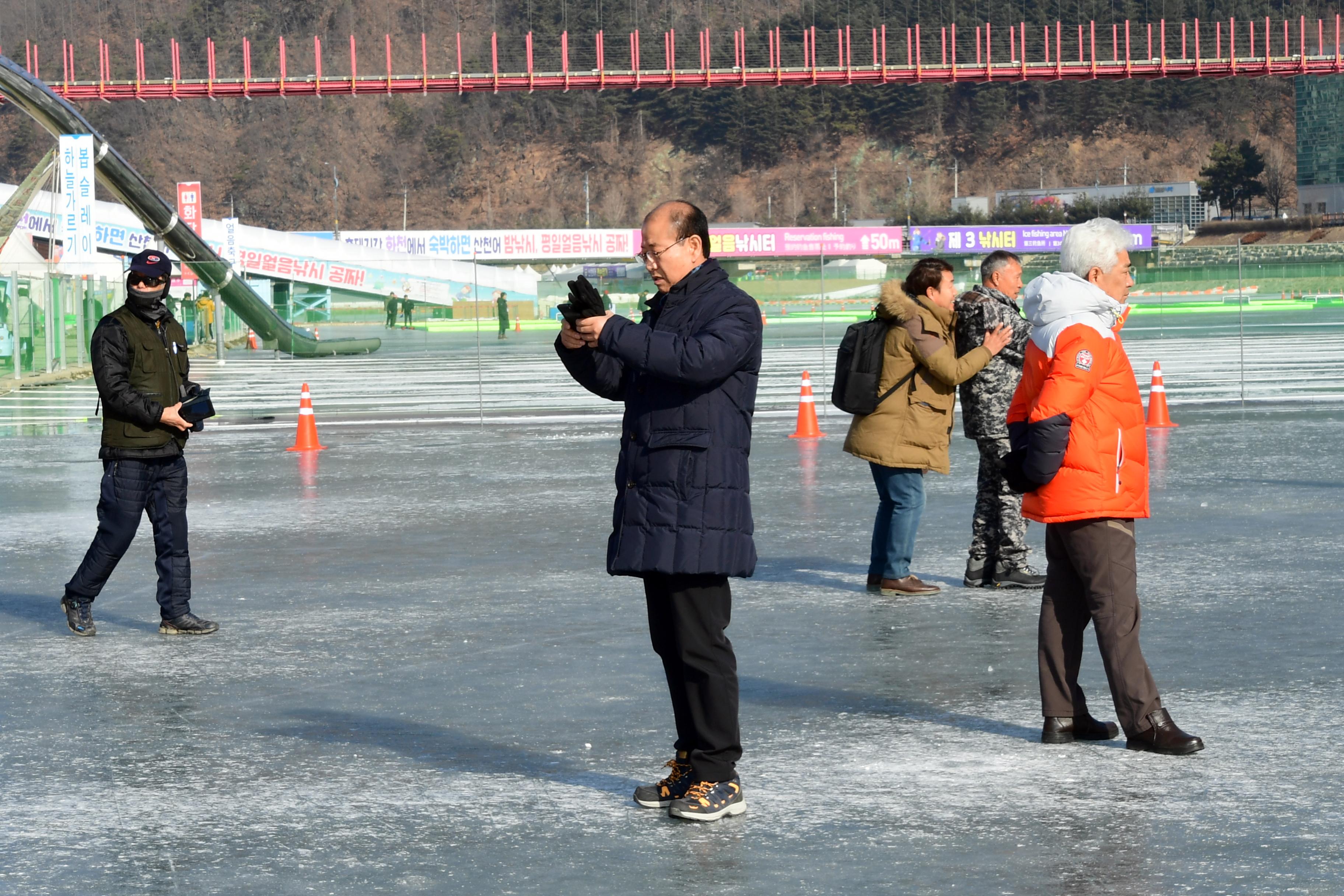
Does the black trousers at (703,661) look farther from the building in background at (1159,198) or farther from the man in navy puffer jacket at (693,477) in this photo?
the building in background at (1159,198)

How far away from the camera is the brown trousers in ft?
18.7

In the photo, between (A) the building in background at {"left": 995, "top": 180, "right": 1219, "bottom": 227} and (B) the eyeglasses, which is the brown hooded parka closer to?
(B) the eyeglasses

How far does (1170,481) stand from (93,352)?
8.79 meters

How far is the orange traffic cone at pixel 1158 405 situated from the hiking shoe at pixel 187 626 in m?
12.5

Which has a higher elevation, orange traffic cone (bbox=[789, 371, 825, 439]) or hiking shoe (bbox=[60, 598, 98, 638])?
orange traffic cone (bbox=[789, 371, 825, 439])

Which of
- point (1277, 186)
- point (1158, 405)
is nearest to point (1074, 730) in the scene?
point (1158, 405)

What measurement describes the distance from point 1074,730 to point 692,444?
192 cm

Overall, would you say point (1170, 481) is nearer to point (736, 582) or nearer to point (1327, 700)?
point (736, 582)

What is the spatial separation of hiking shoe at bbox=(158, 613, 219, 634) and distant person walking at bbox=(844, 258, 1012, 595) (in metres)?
3.33

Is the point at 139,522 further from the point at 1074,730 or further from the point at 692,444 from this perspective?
the point at 1074,730

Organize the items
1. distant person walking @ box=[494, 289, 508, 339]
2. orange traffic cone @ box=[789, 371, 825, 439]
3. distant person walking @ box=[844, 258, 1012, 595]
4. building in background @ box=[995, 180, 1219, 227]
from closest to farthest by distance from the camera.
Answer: distant person walking @ box=[844, 258, 1012, 595] → orange traffic cone @ box=[789, 371, 825, 439] → distant person walking @ box=[494, 289, 508, 339] → building in background @ box=[995, 180, 1219, 227]

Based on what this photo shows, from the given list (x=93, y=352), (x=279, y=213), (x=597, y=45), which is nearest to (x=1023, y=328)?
(x=93, y=352)

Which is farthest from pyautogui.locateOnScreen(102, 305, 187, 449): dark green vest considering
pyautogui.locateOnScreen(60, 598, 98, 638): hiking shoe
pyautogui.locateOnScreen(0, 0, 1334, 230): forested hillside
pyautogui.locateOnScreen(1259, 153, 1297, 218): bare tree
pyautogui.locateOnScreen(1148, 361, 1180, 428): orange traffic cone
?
pyautogui.locateOnScreen(0, 0, 1334, 230): forested hillside

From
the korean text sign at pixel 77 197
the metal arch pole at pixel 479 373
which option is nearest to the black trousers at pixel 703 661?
the metal arch pole at pixel 479 373
